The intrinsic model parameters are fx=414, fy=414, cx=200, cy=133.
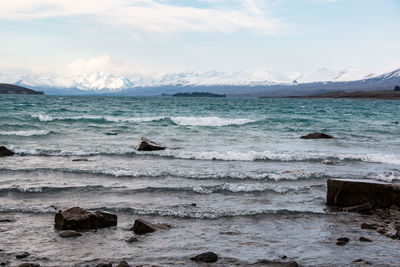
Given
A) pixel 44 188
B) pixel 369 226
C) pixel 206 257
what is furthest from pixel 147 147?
pixel 206 257

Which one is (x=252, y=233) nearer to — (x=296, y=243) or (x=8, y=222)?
(x=296, y=243)

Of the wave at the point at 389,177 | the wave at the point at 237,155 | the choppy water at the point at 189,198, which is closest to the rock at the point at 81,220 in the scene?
the choppy water at the point at 189,198

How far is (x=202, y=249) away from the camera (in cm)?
756

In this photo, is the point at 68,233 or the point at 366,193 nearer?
the point at 68,233

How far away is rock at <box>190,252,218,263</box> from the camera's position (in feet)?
22.8

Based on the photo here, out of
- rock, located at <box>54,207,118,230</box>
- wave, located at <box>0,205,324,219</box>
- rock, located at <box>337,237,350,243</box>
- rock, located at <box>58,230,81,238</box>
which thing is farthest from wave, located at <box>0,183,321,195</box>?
rock, located at <box>337,237,350,243</box>

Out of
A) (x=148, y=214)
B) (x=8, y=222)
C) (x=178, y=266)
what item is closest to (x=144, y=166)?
(x=148, y=214)

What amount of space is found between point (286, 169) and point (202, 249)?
9.20 metres

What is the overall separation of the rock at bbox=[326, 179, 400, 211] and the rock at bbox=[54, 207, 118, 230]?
580 centimetres

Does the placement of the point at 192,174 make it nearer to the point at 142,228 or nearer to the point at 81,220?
the point at 142,228

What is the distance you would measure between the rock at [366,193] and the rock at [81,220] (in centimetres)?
580

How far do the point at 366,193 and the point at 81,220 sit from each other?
703 cm

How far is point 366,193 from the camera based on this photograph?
1060cm

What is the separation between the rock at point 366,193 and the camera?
10.6m
